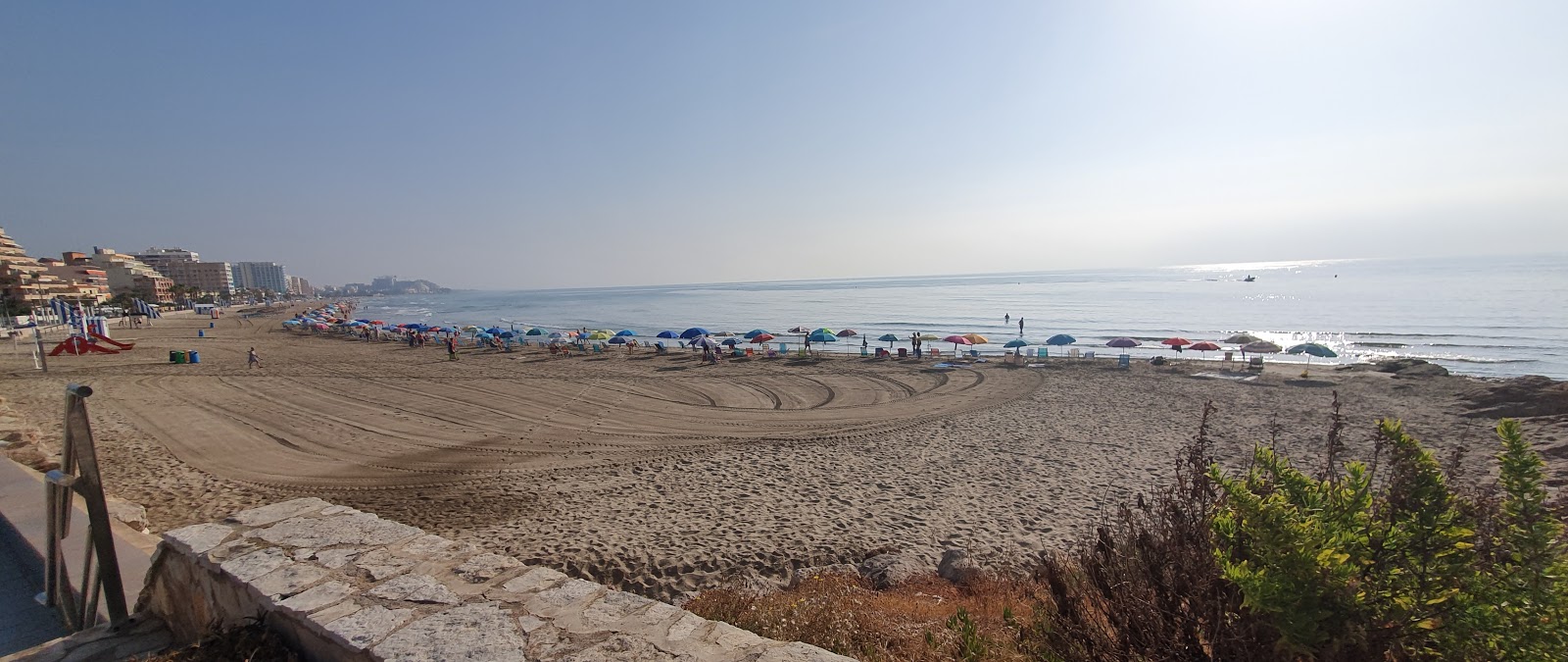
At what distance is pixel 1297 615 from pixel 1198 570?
678mm

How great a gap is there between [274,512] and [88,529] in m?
0.76

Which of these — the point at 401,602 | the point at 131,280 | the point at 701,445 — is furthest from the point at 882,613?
the point at 131,280

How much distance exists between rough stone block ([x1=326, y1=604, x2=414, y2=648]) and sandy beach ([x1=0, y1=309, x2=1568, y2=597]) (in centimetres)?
393

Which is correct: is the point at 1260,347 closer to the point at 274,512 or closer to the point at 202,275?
the point at 274,512

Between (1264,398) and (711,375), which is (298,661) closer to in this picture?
(711,375)

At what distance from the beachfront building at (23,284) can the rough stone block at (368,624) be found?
70.2 metres

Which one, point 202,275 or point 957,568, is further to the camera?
point 202,275

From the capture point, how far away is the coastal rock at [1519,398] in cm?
1495

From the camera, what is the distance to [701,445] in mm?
12578

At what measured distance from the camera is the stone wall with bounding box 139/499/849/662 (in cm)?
246

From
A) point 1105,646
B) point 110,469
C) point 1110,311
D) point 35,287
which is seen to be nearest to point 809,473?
point 1105,646

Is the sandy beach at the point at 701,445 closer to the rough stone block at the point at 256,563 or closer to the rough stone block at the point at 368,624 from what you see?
the rough stone block at the point at 256,563

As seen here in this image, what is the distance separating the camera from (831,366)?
990 inches

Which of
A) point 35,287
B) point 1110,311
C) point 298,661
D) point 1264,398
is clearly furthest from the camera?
point 1110,311
